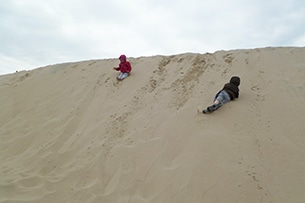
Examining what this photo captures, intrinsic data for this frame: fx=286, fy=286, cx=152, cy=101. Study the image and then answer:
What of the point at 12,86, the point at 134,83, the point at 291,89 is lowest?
the point at 291,89

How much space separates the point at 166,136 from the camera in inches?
184

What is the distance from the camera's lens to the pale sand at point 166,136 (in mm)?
3652

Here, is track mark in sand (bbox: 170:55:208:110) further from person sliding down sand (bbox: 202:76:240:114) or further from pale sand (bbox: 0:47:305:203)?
person sliding down sand (bbox: 202:76:240:114)

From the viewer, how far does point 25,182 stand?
4.57 meters

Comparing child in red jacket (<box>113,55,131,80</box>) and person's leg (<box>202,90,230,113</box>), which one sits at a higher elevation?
child in red jacket (<box>113,55,131,80</box>)

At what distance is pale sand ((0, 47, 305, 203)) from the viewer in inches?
144

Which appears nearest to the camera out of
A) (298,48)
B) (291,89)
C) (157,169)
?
(157,169)

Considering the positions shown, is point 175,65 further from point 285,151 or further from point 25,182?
point 25,182

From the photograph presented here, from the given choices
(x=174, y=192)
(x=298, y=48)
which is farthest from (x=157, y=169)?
(x=298, y=48)

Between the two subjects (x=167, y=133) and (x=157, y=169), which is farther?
(x=167, y=133)

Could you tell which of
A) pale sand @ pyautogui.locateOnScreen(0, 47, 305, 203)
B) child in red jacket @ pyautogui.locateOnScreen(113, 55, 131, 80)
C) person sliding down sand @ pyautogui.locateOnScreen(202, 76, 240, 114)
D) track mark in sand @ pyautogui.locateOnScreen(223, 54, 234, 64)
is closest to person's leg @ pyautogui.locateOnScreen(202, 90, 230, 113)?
person sliding down sand @ pyautogui.locateOnScreen(202, 76, 240, 114)

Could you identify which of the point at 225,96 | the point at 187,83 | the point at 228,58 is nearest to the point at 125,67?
the point at 187,83

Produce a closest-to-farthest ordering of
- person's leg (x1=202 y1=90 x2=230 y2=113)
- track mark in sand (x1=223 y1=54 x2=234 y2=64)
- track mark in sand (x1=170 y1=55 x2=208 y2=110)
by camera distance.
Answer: person's leg (x1=202 y1=90 x2=230 y2=113)
track mark in sand (x1=170 y1=55 x2=208 y2=110)
track mark in sand (x1=223 y1=54 x2=234 y2=64)

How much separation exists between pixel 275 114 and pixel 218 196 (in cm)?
188
